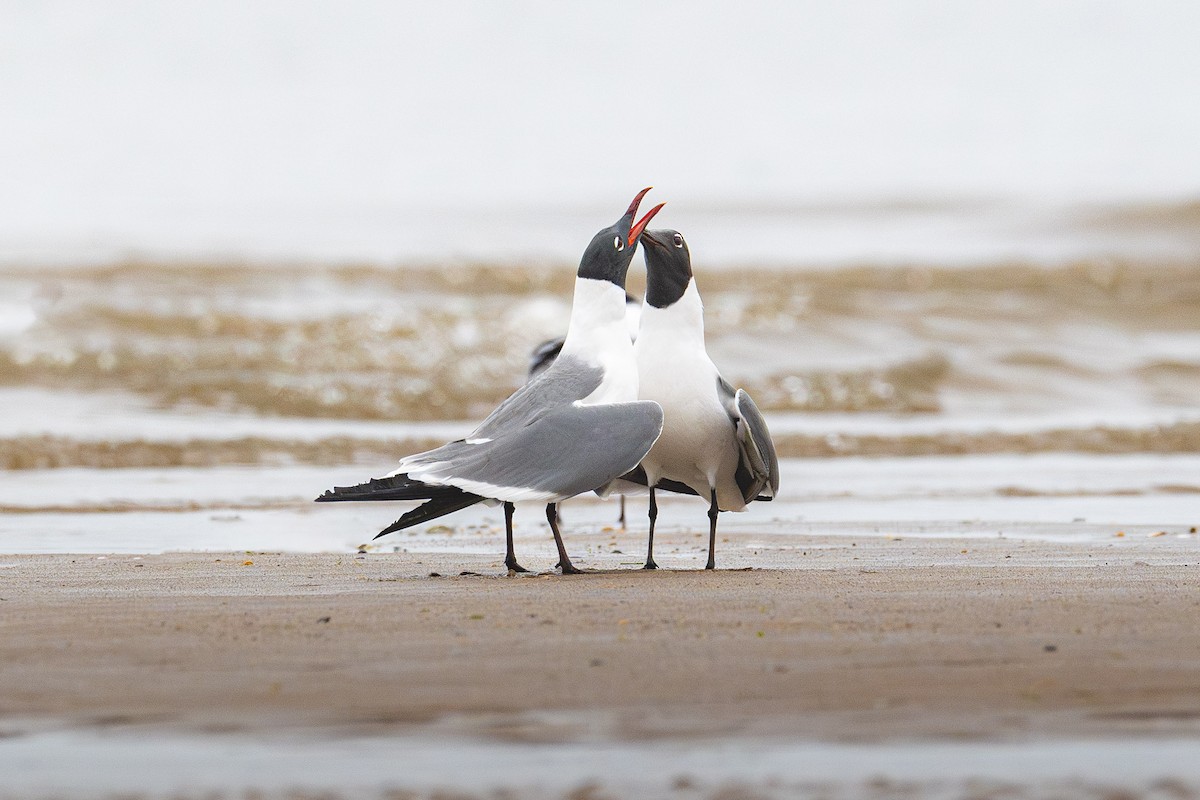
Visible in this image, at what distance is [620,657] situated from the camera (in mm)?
3518

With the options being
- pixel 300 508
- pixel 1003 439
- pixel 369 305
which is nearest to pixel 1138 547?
pixel 300 508

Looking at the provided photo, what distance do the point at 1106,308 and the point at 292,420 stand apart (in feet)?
42.0

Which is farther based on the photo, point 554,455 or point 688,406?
point 688,406

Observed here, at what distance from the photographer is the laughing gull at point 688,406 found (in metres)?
5.43

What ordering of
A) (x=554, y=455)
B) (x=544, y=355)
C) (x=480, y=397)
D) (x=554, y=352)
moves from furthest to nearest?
(x=480, y=397) → (x=544, y=355) → (x=554, y=352) → (x=554, y=455)

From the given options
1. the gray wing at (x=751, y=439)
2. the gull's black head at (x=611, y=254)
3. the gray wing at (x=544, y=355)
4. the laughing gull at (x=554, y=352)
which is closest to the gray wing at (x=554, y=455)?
the gray wing at (x=751, y=439)

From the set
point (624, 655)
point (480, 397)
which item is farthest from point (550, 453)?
point (480, 397)

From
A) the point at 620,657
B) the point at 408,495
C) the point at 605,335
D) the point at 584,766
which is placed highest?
the point at 605,335

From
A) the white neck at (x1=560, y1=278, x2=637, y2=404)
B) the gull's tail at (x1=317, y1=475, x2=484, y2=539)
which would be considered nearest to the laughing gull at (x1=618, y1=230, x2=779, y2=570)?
the white neck at (x1=560, y1=278, x2=637, y2=404)

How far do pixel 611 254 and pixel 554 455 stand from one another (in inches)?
34.9

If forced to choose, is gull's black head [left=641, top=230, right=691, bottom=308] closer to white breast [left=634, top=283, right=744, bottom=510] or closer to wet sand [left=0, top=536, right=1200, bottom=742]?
white breast [left=634, top=283, right=744, bottom=510]

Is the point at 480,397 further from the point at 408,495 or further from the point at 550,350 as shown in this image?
the point at 408,495

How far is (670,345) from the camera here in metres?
5.57

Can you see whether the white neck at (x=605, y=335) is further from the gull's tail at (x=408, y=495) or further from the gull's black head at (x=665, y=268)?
the gull's tail at (x=408, y=495)
